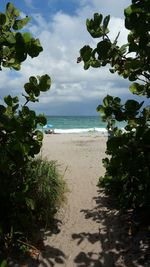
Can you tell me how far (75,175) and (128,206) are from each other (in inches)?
97.6

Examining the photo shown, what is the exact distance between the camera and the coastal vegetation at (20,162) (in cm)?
377

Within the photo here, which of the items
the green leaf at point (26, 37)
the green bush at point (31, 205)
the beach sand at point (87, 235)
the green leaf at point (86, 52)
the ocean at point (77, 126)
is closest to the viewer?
the green leaf at point (26, 37)

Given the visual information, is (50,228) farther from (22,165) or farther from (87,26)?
(87,26)

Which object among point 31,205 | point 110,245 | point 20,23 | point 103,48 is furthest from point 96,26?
point 110,245

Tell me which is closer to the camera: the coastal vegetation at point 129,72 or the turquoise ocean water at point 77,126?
the coastal vegetation at point 129,72

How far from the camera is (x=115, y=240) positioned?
211 inches

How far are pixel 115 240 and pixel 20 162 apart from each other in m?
1.80

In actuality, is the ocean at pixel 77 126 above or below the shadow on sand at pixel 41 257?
above

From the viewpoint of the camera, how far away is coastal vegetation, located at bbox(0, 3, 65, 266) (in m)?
3.77

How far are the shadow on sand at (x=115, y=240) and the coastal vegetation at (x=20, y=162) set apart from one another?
0.73m

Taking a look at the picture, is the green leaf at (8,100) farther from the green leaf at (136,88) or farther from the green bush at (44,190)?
the green leaf at (136,88)

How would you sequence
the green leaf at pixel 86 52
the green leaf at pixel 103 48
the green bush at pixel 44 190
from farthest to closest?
1. the green bush at pixel 44 190
2. the green leaf at pixel 86 52
3. the green leaf at pixel 103 48

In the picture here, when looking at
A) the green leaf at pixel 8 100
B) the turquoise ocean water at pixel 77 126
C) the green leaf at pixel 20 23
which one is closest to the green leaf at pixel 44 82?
the green leaf at pixel 20 23

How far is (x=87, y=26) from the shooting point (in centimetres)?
377
